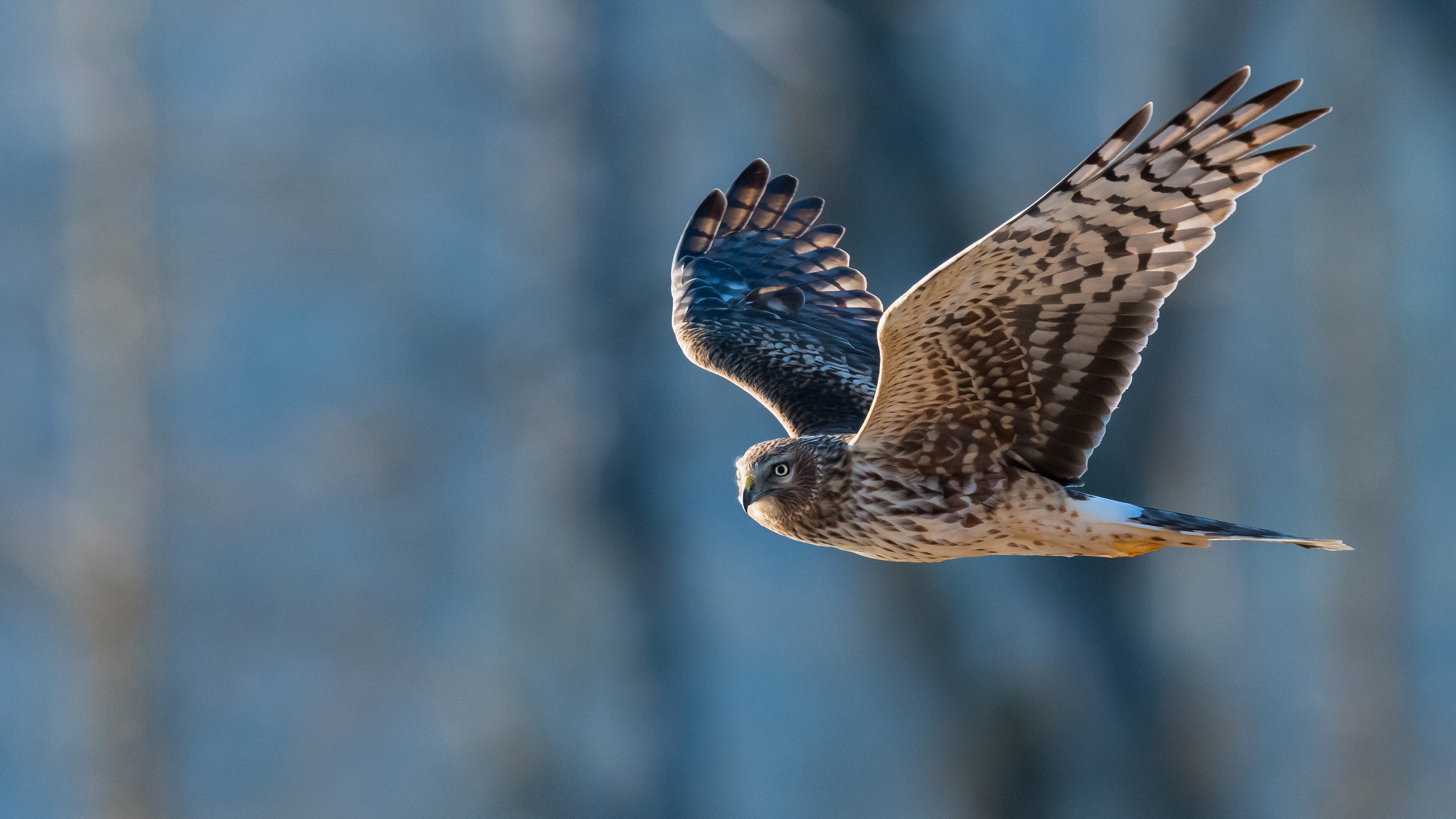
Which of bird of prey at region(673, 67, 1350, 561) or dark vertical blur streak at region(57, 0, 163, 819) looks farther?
dark vertical blur streak at region(57, 0, 163, 819)

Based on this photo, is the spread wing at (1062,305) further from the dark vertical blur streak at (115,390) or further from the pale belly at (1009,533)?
the dark vertical blur streak at (115,390)

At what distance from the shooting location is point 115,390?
8.23 meters

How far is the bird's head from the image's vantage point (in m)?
2.91

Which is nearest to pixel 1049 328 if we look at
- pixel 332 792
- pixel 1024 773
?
pixel 1024 773

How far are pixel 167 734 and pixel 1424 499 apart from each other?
9.39m

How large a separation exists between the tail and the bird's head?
529mm

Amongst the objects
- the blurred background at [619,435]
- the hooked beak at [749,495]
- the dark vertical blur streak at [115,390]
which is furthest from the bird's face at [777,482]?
the dark vertical blur streak at [115,390]

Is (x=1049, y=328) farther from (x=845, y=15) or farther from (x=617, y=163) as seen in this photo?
(x=617, y=163)

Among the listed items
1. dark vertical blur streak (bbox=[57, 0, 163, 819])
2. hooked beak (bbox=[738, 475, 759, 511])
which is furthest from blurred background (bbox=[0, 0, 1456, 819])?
hooked beak (bbox=[738, 475, 759, 511])

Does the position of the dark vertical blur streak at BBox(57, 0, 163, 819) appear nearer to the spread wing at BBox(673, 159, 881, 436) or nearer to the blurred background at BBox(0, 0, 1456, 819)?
the blurred background at BBox(0, 0, 1456, 819)

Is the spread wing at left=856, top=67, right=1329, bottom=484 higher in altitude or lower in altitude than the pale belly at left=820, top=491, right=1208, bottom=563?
higher

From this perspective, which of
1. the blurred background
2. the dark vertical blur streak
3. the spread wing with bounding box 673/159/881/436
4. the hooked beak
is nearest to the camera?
the hooked beak

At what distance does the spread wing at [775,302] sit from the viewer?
3.75 metres

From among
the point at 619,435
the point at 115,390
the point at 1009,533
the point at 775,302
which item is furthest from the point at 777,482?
the point at 115,390
